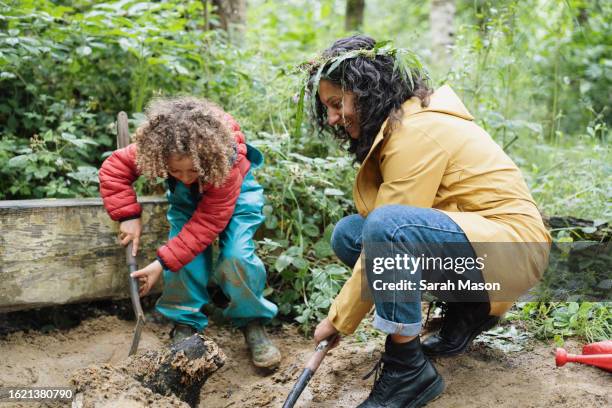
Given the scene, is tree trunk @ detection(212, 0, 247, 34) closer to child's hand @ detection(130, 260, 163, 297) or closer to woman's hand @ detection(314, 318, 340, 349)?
child's hand @ detection(130, 260, 163, 297)

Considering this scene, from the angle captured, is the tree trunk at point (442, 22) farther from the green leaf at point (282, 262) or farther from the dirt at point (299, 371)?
the dirt at point (299, 371)

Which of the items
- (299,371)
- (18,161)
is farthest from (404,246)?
(18,161)

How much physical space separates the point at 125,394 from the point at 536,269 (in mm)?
1436

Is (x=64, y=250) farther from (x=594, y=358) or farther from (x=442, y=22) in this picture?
(x=442, y=22)

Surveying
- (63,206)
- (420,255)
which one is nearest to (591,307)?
(420,255)

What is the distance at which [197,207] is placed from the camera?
2.44m

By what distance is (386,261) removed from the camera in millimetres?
1868

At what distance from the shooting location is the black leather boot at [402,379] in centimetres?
198

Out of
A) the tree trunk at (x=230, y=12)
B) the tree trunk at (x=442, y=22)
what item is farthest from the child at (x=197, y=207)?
the tree trunk at (x=442, y=22)

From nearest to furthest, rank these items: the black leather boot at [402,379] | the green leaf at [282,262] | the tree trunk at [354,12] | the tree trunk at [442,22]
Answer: the black leather boot at [402,379] < the green leaf at [282,262] < the tree trunk at [442,22] < the tree trunk at [354,12]

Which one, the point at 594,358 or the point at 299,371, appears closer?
the point at 594,358

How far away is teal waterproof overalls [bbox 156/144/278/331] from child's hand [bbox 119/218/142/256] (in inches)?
6.3

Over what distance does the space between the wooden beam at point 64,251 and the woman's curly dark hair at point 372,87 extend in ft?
3.63

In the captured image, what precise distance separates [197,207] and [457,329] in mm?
1136
